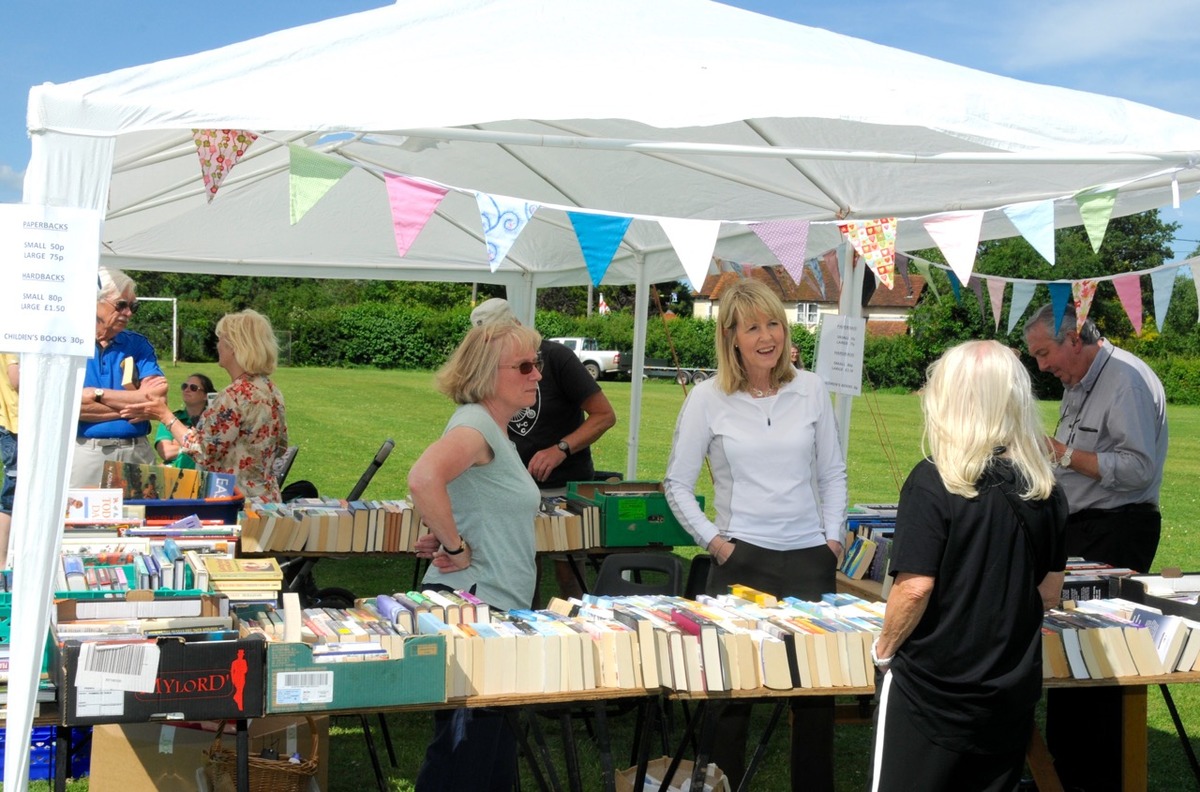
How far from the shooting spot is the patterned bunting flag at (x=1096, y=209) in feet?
12.1

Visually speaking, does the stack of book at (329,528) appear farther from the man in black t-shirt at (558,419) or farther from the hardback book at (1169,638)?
the hardback book at (1169,638)

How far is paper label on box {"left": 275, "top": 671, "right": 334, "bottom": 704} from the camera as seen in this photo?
102 inches

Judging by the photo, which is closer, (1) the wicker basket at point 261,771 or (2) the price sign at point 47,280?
(2) the price sign at point 47,280

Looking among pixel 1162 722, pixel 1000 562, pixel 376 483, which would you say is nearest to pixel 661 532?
pixel 1162 722

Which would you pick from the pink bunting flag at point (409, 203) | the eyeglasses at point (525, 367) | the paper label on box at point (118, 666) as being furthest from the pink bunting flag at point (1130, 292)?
the paper label on box at point (118, 666)

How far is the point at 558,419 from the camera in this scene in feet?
17.9

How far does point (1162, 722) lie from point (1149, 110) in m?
2.51

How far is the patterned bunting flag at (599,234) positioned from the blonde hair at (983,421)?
1566 mm

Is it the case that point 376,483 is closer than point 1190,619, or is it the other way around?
point 1190,619

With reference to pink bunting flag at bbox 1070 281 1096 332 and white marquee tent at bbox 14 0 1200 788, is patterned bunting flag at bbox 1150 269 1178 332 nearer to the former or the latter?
pink bunting flag at bbox 1070 281 1096 332

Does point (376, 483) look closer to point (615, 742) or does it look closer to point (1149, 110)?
point (615, 742)

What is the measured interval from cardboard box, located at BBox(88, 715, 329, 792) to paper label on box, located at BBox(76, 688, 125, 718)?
2.37 ft

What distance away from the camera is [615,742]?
4461 mm

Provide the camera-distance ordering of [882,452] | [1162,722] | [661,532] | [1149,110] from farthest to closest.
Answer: [882,452] → [661,532] → [1162,722] → [1149,110]
